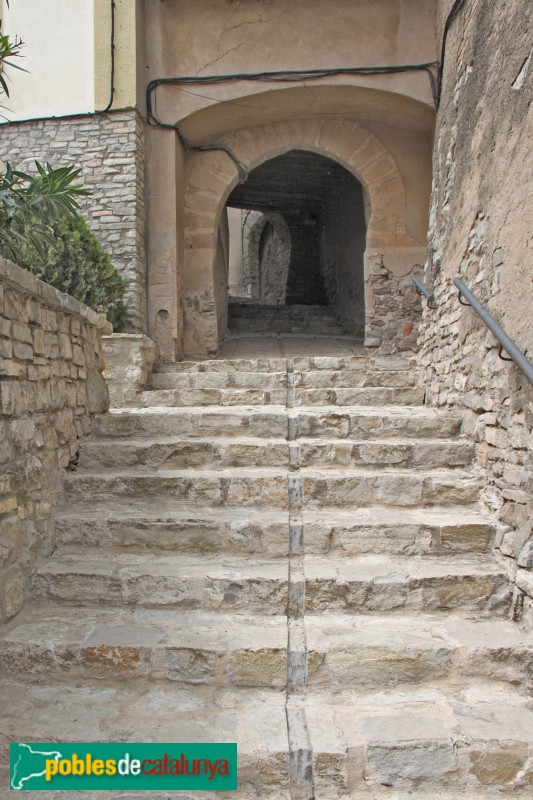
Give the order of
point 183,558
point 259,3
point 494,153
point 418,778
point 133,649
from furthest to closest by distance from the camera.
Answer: point 259,3
point 494,153
point 183,558
point 133,649
point 418,778

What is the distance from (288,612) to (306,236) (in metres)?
11.6

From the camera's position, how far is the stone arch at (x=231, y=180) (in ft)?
22.6

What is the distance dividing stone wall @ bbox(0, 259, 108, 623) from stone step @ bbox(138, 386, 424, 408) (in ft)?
3.07

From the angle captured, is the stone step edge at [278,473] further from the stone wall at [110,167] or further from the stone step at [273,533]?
the stone wall at [110,167]

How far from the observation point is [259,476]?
10.1ft

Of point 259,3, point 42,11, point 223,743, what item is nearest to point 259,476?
point 223,743

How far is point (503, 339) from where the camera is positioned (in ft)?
8.42

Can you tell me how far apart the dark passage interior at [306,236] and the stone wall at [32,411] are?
5.96 meters

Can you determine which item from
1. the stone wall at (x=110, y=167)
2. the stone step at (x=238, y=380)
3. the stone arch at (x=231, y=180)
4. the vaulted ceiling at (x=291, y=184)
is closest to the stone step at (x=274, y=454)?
the stone step at (x=238, y=380)

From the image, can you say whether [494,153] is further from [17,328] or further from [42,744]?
[42,744]

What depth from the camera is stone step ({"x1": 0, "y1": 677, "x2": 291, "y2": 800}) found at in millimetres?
1880

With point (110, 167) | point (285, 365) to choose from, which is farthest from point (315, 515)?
point (110, 167)

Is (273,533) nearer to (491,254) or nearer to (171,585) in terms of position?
(171,585)

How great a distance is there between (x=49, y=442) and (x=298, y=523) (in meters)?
1.34
